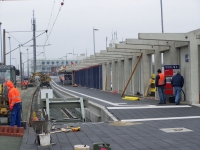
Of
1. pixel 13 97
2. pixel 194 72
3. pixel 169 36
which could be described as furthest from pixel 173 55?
pixel 13 97

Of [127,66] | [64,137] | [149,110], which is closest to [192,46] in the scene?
[149,110]

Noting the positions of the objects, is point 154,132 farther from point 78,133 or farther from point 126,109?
point 126,109

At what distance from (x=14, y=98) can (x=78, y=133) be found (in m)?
2.90

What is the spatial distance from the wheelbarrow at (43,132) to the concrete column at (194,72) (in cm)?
1109

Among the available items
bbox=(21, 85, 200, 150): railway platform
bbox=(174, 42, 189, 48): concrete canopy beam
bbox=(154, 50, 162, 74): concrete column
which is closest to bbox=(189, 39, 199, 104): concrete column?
bbox=(174, 42, 189, 48): concrete canopy beam

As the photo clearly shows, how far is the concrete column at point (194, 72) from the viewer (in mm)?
19406

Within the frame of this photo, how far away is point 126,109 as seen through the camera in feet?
60.4

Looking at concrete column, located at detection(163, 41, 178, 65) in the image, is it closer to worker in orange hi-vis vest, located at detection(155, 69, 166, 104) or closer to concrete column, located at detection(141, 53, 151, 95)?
worker in orange hi-vis vest, located at detection(155, 69, 166, 104)

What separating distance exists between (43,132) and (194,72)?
11204mm

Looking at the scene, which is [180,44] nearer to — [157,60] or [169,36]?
[169,36]

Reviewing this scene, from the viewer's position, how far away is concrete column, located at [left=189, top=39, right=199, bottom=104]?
63.7ft

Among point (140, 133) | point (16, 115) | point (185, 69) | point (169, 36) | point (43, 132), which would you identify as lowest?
point (140, 133)

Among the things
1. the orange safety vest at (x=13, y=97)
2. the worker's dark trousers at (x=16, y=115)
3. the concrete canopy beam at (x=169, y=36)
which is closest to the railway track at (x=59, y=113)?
the worker's dark trousers at (x=16, y=115)

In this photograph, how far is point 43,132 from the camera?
397 inches
